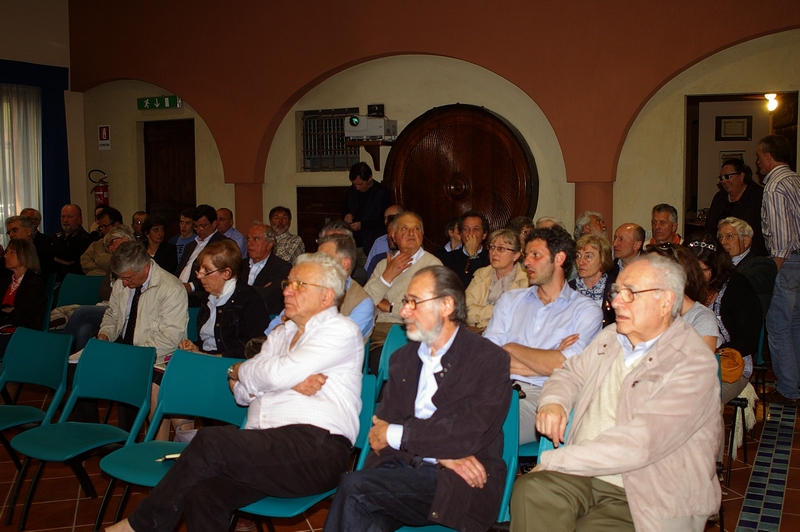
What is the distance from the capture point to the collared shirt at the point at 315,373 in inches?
113

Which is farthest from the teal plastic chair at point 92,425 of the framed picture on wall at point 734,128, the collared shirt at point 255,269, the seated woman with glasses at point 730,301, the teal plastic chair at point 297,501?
the framed picture on wall at point 734,128

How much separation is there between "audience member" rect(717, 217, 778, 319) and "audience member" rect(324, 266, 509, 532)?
267cm

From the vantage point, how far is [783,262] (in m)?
5.24

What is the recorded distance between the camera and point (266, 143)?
8781 mm

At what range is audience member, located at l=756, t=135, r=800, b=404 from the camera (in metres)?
5.21

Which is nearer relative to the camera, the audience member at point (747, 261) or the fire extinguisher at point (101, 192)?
the audience member at point (747, 261)

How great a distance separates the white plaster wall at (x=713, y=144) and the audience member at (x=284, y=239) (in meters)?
6.40

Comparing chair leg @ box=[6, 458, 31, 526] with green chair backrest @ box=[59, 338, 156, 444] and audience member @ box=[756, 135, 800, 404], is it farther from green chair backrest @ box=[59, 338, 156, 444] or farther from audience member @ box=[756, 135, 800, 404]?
audience member @ box=[756, 135, 800, 404]

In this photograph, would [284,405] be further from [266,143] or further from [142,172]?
[142,172]

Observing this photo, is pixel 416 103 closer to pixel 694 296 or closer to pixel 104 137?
pixel 104 137

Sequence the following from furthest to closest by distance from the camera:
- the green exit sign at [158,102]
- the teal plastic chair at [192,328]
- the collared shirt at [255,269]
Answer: the green exit sign at [158,102]
the collared shirt at [255,269]
the teal plastic chair at [192,328]

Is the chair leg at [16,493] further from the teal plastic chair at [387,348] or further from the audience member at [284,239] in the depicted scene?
the audience member at [284,239]

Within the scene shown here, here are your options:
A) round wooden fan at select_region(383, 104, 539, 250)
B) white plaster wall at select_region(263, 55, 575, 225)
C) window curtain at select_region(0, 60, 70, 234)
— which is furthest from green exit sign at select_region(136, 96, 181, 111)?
round wooden fan at select_region(383, 104, 539, 250)

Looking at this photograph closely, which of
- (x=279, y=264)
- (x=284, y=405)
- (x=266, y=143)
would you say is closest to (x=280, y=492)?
(x=284, y=405)
